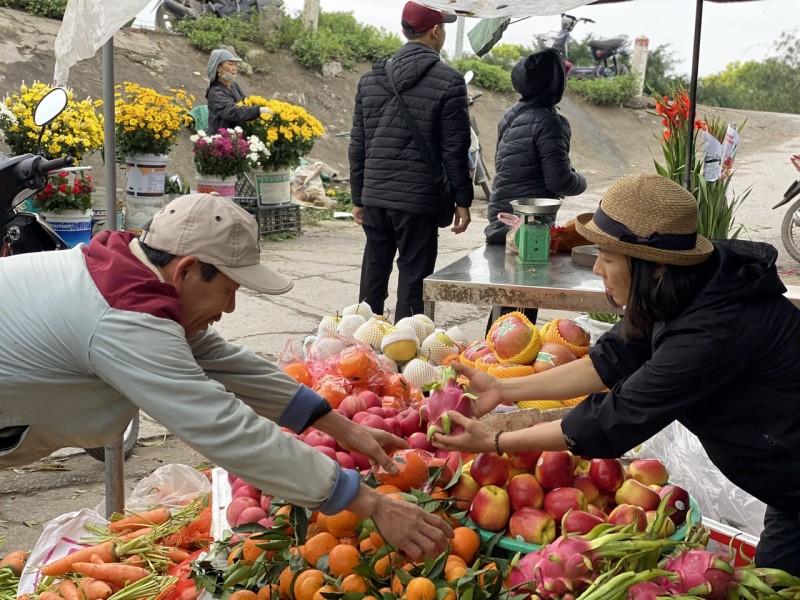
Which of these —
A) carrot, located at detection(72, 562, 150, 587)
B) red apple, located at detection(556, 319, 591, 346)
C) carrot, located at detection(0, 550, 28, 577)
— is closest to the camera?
carrot, located at detection(72, 562, 150, 587)

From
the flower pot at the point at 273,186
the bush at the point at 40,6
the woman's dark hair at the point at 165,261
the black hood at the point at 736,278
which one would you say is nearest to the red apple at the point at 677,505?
the black hood at the point at 736,278

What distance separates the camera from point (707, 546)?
229cm

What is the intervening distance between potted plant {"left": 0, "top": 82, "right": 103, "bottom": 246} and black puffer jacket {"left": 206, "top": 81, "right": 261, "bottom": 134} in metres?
2.06

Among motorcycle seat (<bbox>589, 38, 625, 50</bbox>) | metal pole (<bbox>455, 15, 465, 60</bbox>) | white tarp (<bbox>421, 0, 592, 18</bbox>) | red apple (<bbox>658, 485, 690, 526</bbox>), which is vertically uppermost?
motorcycle seat (<bbox>589, 38, 625, 50</bbox>)

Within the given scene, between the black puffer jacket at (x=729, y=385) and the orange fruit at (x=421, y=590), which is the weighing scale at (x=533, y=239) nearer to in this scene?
the black puffer jacket at (x=729, y=385)

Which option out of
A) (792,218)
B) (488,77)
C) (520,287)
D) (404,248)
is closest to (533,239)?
(520,287)

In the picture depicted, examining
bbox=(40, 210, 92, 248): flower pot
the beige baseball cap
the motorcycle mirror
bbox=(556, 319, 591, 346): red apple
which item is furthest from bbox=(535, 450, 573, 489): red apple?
bbox=(40, 210, 92, 248): flower pot

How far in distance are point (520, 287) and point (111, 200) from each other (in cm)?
179

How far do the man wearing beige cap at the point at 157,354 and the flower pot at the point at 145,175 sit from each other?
713 centimetres

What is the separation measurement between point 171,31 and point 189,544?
54.8 ft

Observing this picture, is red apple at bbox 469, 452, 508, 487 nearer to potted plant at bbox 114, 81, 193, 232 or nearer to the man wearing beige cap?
the man wearing beige cap

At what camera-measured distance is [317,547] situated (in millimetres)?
2184

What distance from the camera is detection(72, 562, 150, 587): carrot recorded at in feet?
8.62

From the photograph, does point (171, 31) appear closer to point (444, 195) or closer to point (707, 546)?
point (444, 195)
